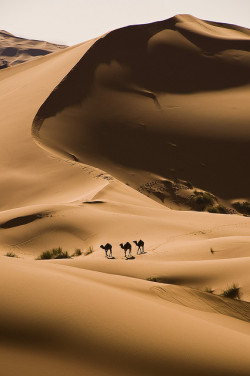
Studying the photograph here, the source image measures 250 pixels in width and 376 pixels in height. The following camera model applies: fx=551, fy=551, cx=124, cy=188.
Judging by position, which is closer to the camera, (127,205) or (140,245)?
(140,245)

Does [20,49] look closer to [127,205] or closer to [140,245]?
[127,205]

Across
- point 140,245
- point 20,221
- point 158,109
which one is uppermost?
point 140,245

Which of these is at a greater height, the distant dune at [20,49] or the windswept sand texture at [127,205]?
the windswept sand texture at [127,205]

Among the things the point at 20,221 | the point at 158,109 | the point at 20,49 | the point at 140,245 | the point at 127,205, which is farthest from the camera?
the point at 20,49

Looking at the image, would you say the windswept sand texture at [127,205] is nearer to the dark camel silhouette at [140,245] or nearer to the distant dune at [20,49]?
the dark camel silhouette at [140,245]

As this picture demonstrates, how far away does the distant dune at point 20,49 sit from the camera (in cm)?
10125

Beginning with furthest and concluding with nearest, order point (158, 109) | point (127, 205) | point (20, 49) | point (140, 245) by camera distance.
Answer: point (20, 49) → point (158, 109) → point (127, 205) → point (140, 245)

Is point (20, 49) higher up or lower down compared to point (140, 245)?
lower down

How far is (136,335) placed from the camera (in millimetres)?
4566

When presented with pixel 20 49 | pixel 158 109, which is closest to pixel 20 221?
pixel 158 109

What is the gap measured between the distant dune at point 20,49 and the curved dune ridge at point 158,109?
62.9 metres

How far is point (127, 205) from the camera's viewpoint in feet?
53.8

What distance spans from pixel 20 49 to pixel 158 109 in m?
88.5

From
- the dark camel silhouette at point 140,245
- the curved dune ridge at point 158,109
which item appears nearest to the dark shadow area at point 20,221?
the dark camel silhouette at point 140,245
